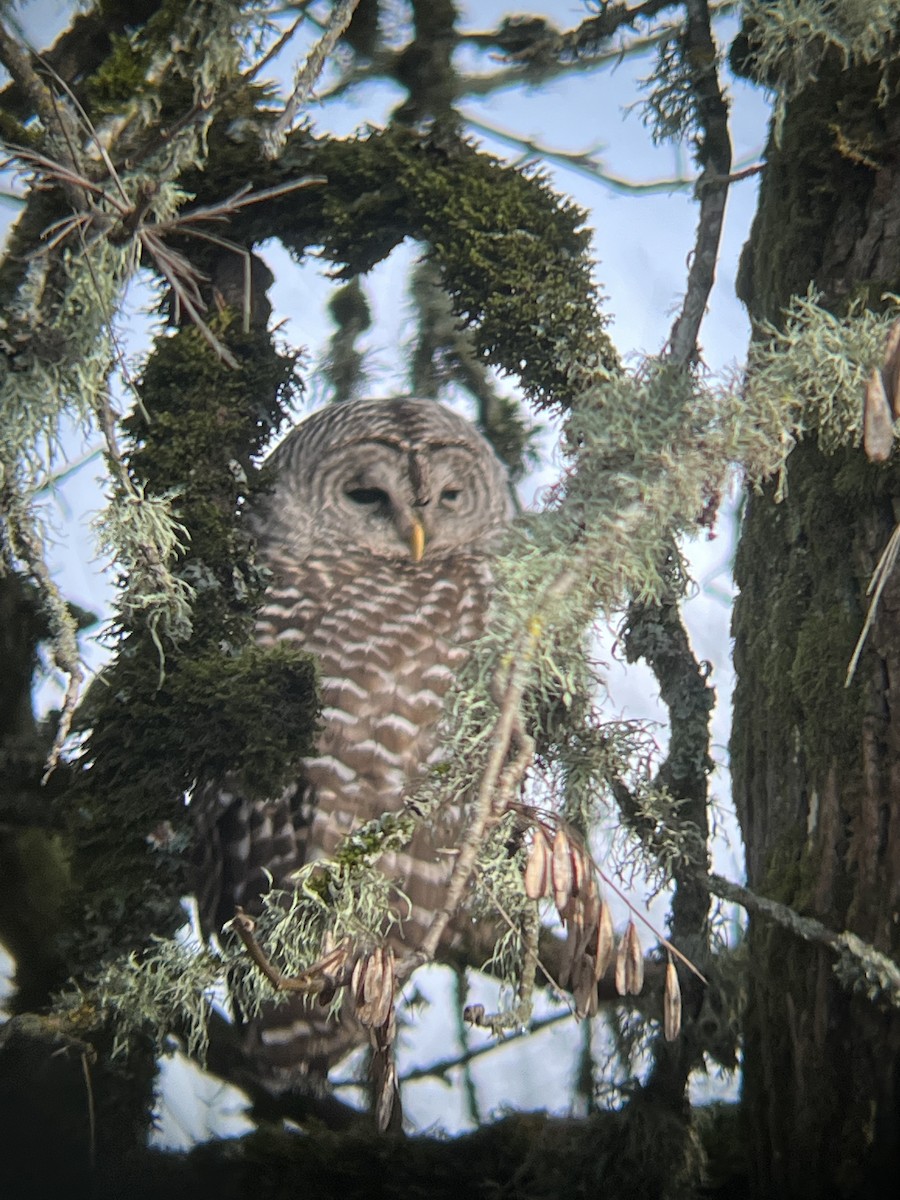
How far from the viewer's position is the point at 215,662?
107 centimetres

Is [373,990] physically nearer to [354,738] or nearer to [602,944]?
[602,944]

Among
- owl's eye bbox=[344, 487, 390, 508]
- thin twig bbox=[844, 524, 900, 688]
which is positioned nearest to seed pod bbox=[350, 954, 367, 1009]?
thin twig bbox=[844, 524, 900, 688]

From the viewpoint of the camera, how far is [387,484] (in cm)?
145

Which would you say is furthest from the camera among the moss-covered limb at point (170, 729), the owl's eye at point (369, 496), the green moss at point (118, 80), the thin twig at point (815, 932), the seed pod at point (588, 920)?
the owl's eye at point (369, 496)

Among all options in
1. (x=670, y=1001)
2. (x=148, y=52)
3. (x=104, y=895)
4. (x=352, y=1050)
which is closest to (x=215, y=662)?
(x=104, y=895)

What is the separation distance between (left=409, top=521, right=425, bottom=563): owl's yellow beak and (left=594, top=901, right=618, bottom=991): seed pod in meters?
0.57

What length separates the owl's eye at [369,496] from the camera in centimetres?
145

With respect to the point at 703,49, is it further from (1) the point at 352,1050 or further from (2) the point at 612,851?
(1) the point at 352,1050

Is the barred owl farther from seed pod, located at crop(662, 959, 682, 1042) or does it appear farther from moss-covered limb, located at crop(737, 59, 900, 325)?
moss-covered limb, located at crop(737, 59, 900, 325)

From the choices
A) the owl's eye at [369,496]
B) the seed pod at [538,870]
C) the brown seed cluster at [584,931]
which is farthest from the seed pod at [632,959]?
the owl's eye at [369,496]

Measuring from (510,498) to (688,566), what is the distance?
0.25 metres

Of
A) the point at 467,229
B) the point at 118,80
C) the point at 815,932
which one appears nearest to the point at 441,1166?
the point at 815,932

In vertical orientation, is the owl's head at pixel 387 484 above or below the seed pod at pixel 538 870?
above

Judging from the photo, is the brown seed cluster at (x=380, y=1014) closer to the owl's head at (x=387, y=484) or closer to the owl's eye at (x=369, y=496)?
the owl's head at (x=387, y=484)
